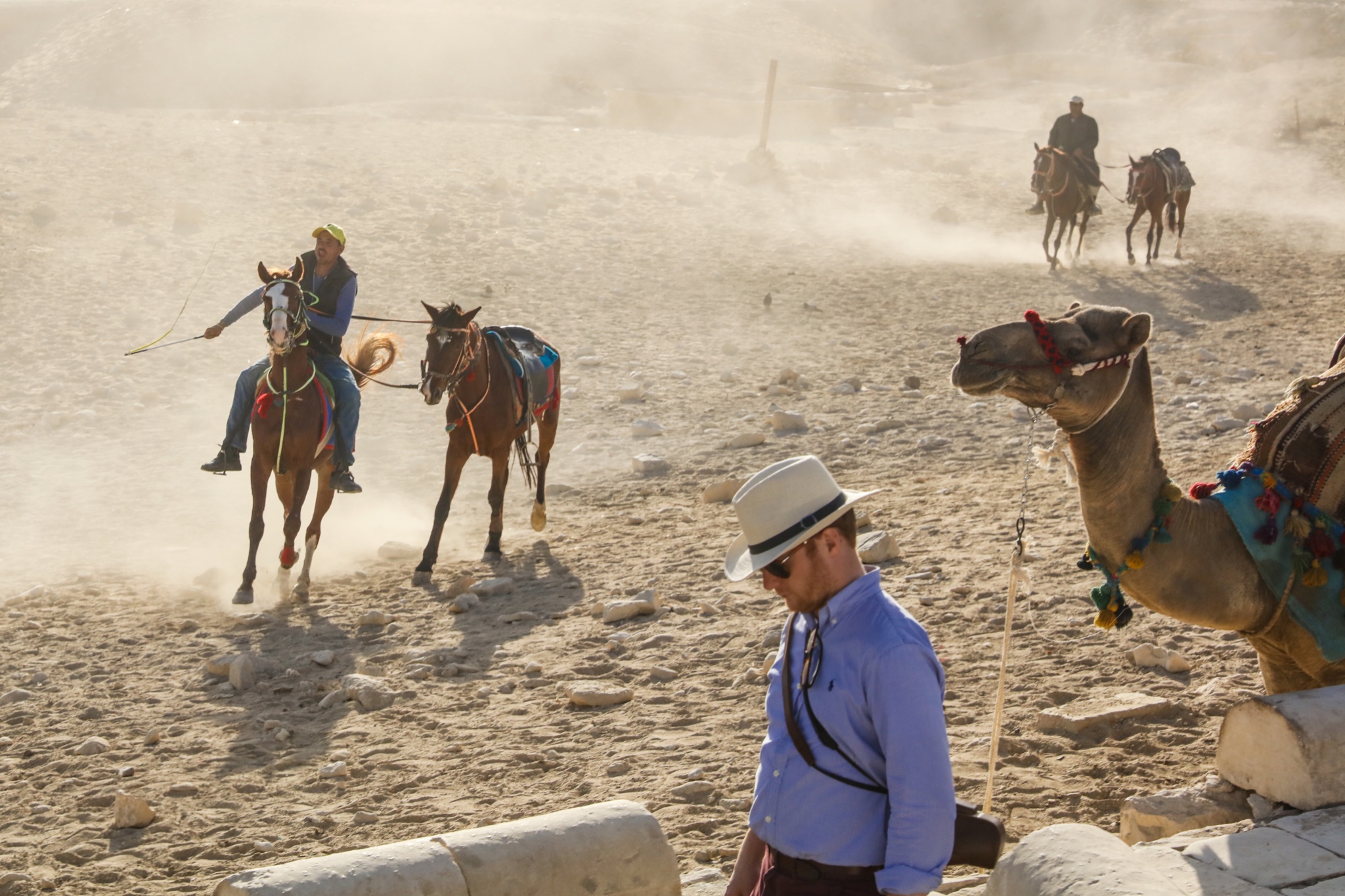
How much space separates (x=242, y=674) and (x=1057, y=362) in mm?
4983

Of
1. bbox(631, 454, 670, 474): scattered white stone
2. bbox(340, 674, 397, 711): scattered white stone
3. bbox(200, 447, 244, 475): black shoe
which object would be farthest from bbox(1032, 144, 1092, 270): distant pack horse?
bbox(340, 674, 397, 711): scattered white stone

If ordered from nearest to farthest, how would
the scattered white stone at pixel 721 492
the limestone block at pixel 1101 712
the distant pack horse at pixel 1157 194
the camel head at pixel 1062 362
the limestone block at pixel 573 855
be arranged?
the limestone block at pixel 573 855
the camel head at pixel 1062 362
the limestone block at pixel 1101 712
the scattered white stone at pixel 721 492
the distant pack horse at pixel 1157 194

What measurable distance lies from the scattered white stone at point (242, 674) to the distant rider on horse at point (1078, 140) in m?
16.4

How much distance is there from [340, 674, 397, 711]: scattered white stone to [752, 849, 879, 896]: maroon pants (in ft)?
14.0

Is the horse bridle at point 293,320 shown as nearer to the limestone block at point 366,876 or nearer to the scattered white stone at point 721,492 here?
the scattered white stone at point 721,492

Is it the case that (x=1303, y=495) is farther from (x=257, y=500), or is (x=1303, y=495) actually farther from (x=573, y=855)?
(x=257, y=500)

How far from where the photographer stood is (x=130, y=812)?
18.4 ft

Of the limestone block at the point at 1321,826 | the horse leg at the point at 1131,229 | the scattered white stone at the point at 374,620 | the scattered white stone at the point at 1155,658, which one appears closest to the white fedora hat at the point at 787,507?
the limestone block at the point at 1321,826

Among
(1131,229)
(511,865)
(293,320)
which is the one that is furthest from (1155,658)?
(1131,229)

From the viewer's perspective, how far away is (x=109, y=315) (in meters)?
15.4

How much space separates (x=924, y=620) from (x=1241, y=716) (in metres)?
2.97

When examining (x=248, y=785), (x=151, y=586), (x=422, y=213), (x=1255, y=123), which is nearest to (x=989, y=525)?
(x=248, y=785)

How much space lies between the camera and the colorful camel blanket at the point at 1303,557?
4699 millimetres

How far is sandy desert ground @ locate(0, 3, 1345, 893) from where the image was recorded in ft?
19.6
